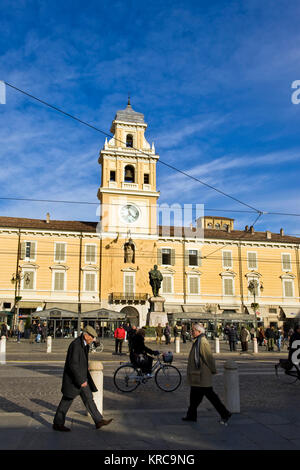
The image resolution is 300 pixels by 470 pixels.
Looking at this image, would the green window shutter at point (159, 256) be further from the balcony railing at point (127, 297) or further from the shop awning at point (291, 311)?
the shop awning at point (291, 311)

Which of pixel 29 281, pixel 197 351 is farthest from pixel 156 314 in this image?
pixel 197 351

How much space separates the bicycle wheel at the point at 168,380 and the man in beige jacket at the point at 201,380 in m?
3.20

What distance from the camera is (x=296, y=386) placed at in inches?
429

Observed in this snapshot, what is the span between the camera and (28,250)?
4147 centimetres

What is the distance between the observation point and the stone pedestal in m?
32.3

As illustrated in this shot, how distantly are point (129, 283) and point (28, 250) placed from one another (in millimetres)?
10473

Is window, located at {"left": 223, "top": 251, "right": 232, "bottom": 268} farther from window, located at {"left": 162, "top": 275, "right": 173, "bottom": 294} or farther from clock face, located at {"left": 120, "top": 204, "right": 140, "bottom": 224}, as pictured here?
clock face, located at {"left": 120, "top": 204, "right": 140, "bottom": 224}

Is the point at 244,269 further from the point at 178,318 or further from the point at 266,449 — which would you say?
the point at 266,449

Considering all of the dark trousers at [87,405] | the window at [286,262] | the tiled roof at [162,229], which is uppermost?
the tiled roof at [162,229]

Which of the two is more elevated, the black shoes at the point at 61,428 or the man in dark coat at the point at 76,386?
the man in dark coat at the point at 76,386

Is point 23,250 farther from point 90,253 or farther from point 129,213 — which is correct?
point 129,213

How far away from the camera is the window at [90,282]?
42094mm

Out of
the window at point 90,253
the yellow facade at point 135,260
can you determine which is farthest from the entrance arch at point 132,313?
the window at point 90,253

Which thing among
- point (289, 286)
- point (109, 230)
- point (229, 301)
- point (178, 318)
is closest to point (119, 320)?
point (178, 318)
